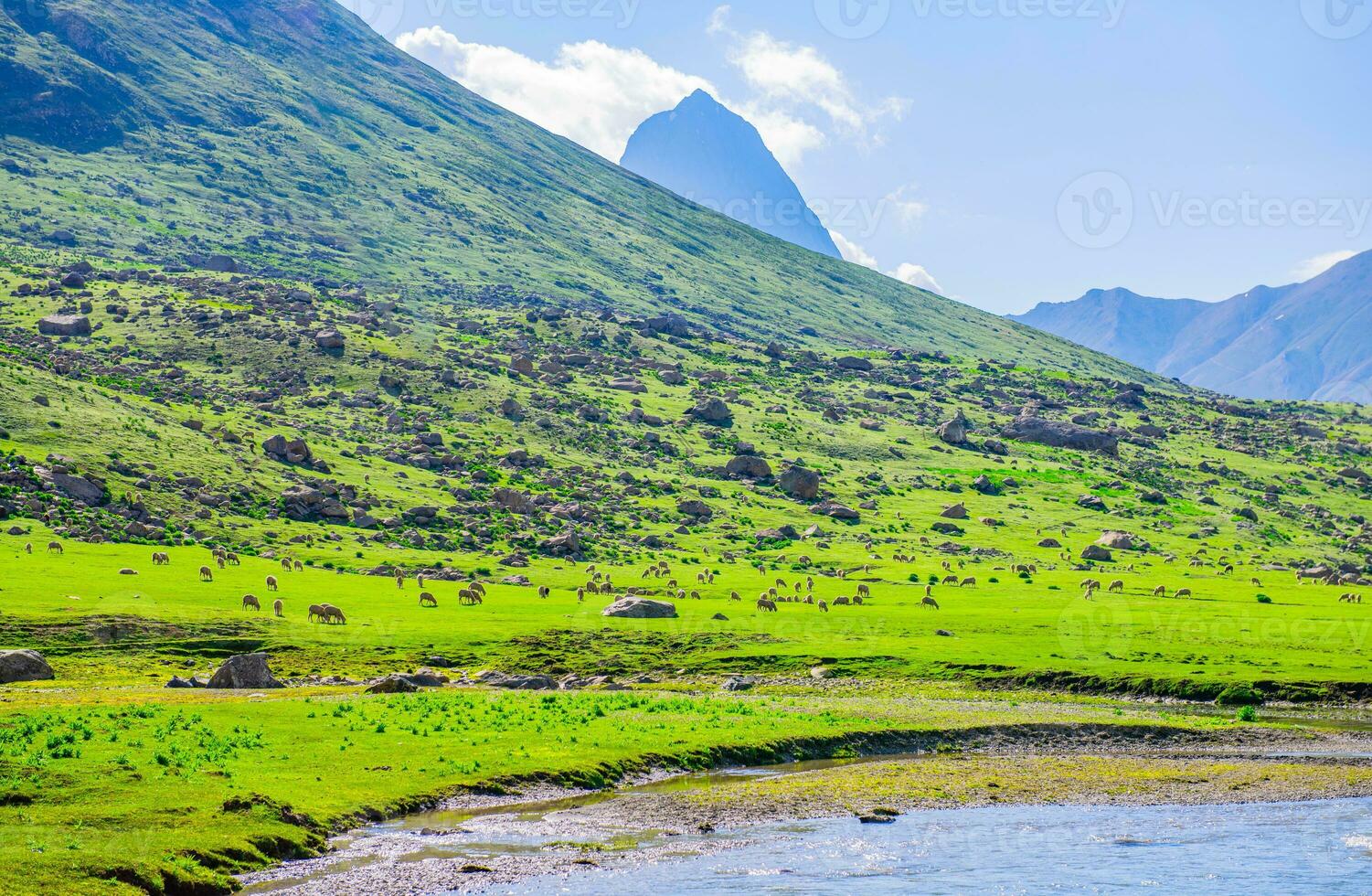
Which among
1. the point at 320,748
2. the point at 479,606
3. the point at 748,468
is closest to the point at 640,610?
the point at 479,606

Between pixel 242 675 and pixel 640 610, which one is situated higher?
pixel 640 610

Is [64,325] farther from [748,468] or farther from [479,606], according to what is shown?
[479,606]

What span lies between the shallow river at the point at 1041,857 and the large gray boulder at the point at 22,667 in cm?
4629

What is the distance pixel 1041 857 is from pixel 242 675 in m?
47.0

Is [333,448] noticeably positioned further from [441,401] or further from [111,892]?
[111,892]

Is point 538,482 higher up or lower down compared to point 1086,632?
lower down

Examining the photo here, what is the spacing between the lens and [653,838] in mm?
36000

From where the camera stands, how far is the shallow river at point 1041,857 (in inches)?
1235

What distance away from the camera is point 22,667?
207 ft

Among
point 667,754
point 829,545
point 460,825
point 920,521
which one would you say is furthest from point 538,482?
point 460,825

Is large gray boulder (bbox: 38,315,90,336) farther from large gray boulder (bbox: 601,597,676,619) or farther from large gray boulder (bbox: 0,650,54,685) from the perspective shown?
large gray boulder (bbox: 0,650,54,685)

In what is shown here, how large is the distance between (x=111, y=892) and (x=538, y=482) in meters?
136

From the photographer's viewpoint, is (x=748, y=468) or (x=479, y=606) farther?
(x=748, y=468)

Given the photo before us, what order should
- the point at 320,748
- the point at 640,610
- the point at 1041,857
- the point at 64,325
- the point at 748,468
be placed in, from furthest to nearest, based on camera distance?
the point at 748,468, the point at 64,325, the point at 640,610, the point at 320,748, the point at 1041,857
